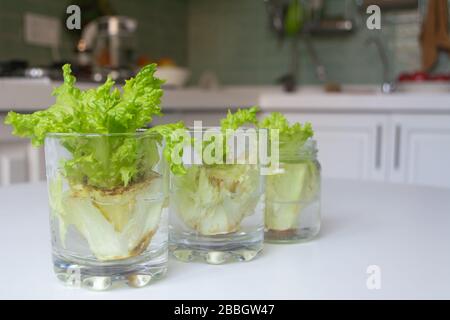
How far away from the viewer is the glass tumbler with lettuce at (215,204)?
1.55 feet

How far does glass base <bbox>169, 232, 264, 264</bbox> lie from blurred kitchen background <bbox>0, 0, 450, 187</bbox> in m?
1.08

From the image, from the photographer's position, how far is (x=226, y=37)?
10.4ft

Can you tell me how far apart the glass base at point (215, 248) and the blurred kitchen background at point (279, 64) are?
3.55ft

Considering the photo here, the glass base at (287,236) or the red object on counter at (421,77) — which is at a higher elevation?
the red object on counter at (421,77)

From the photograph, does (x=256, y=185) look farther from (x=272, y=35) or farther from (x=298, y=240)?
(x=272, y=35)

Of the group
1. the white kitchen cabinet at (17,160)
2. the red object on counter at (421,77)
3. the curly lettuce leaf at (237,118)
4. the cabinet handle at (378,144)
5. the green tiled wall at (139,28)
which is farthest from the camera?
the red object on counter at (421,77)

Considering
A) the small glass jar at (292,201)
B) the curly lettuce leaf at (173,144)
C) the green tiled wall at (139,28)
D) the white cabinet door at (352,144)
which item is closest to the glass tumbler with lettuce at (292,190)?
the small glass jar at (292,201)

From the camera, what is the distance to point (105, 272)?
1.32 feet

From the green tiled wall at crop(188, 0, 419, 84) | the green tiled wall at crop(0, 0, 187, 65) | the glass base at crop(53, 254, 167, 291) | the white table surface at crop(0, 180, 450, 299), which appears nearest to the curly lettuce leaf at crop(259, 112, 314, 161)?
the white table surface at crop(0, 180, 450, 299)

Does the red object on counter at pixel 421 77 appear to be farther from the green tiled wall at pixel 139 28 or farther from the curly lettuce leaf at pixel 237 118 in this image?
the curly lettuce leaf at pixel 237 118

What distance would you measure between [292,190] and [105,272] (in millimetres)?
243

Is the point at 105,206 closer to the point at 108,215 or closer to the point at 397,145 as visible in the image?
the point at 108,215

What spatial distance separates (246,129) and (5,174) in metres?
1.17
